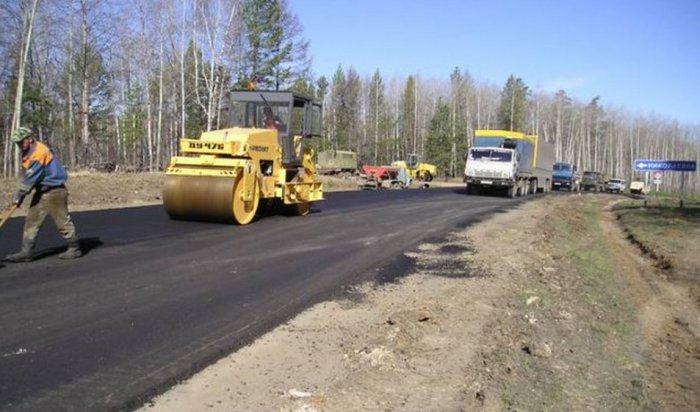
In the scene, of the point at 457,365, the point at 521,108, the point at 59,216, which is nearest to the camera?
the point at 457,365

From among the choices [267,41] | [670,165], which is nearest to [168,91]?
[267,41]

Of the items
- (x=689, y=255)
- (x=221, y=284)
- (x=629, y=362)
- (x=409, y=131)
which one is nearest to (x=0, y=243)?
(x=221, y=284)

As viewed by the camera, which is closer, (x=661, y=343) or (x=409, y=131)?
(x=661, y=343)

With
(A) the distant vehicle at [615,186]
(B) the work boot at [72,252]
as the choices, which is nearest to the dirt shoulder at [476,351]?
(B) the work boot at [72,252]

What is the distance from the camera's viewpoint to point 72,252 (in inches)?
337

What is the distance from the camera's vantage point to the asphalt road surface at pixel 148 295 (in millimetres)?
4594

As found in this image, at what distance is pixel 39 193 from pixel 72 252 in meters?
0.95

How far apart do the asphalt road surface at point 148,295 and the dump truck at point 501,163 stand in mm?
17481

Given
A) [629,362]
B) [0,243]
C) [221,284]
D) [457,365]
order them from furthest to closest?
1. [0,243]
2. [221,284]
3. [629,362]
4. [457,365]

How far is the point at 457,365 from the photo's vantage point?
522 centimetres

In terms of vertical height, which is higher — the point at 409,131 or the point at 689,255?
the point at 409,131

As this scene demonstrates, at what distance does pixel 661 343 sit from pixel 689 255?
22.0 ft

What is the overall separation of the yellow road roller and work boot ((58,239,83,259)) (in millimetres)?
4204

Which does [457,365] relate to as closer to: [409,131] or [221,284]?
[221,284]
